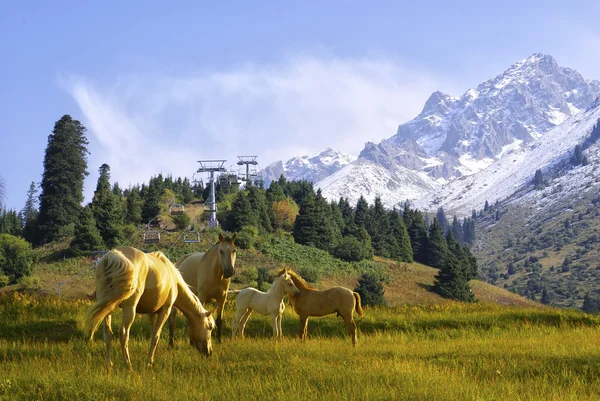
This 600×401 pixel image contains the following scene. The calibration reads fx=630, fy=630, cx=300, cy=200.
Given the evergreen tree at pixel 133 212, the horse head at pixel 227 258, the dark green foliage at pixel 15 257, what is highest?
the evergreen tree at pixel 133 212

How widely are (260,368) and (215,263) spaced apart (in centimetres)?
370

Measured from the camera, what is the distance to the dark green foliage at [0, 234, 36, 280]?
5929 cm

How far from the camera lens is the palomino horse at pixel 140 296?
1037cm

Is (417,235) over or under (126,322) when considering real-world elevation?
over

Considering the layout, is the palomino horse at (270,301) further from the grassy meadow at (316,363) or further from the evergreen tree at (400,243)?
the evergreen tree at (400,243)

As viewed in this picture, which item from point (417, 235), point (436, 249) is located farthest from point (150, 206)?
point (417, 235)

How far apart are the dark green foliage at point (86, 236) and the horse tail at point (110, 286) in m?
56.7

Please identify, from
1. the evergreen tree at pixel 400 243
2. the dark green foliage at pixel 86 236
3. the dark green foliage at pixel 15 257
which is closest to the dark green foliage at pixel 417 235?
the evergreen tree at pixel 400 243

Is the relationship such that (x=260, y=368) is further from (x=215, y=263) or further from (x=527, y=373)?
(x=527, y=373)

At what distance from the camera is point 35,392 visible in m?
9.18

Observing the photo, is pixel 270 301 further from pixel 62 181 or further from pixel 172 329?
pixel 62 181

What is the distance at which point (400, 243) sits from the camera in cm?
9838

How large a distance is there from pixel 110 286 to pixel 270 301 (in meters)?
5.69

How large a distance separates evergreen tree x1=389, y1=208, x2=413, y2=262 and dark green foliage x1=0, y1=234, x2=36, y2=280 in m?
51.8
